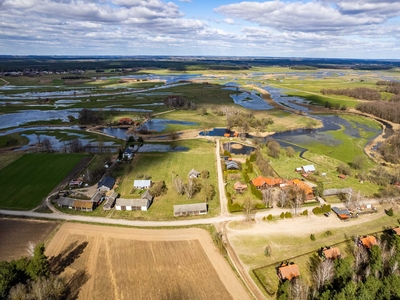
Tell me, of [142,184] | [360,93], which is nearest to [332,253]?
[142,184]

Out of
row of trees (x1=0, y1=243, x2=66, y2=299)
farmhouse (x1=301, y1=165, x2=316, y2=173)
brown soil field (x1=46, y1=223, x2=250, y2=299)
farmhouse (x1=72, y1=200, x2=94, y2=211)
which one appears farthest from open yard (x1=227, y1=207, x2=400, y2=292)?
farmhouse (x1=72, y1=200, x2=94, y2=211)

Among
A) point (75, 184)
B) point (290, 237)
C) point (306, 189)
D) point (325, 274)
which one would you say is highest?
point (325, 274)

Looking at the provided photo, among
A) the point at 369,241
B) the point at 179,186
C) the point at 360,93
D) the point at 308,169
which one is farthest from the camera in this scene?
the point at 360,93

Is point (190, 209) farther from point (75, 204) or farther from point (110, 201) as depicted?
point (75, 204)

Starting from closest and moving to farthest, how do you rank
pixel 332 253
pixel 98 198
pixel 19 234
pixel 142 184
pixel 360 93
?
1. pixel 332 253
2. pixel 19 234
3. pixel 98 198
4. pixel 142 184
5. pixel 360 93

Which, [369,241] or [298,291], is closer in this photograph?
[298,291]

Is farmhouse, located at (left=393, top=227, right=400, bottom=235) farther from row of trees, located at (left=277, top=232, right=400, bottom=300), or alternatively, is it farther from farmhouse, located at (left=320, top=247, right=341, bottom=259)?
farmhouse, located at (left=320, top=247, right=341, bottom=259)

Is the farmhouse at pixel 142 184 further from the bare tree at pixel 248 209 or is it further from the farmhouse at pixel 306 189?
the farmhouse at pixel 306 189

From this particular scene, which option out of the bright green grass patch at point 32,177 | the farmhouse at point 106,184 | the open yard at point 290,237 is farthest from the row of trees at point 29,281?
the farmhouse at point 106,184
